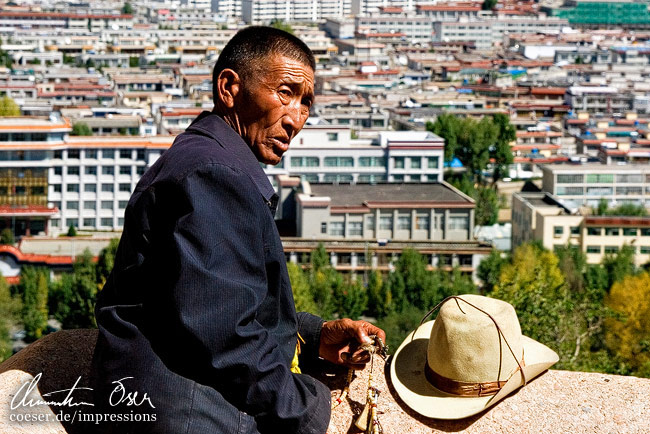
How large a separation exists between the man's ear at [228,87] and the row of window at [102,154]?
1602cm

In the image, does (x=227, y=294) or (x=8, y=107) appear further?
(x=8, y=107)

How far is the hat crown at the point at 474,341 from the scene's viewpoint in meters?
1.78

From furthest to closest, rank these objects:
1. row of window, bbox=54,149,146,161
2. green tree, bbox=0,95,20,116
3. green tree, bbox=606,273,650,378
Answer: green tree, bbox=0,95,20,116 < row of window, bbox=54,149,146,161 < green tree, bbox=606,273,650,378

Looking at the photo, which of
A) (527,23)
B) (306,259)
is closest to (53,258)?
(306,259)

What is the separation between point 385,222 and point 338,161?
2.79 metres

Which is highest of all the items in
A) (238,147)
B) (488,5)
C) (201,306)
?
(488,5)

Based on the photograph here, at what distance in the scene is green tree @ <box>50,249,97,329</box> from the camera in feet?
37.7

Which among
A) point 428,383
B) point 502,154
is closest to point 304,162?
point 502,154

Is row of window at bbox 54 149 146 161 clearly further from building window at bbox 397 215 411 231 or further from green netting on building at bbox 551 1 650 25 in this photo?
green netting on building at bbox 551 1 650 25

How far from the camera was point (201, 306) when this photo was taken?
1363 millimetres

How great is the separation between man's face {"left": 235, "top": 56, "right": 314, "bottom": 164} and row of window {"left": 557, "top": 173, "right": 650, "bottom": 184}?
1775 cm

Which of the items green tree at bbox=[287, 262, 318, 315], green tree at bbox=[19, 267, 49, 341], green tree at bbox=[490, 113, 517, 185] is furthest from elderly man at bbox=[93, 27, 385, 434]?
green tree at bbox=[490, 113, 517, 185]

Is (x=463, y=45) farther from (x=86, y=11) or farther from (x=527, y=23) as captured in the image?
(x=86, y=11)

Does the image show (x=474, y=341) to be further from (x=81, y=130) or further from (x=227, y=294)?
(x=81, y=130)
